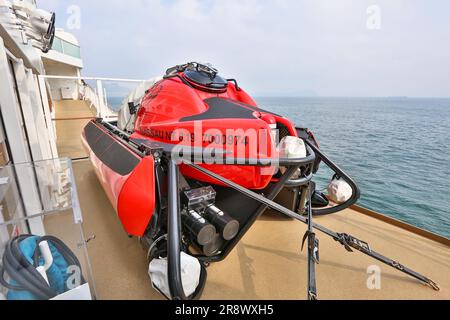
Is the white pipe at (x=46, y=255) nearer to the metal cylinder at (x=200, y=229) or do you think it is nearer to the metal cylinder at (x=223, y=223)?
the metal cylinder at (x=200, y=229)

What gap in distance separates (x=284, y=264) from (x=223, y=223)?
2.24 ft

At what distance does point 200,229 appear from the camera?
3.94ft

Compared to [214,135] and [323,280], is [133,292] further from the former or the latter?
[323,280]

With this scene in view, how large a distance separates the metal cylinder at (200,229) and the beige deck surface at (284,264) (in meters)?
0.39

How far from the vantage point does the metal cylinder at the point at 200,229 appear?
3.95ft

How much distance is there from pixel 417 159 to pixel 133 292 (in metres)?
8.51

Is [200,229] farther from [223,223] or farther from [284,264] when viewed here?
[284,264]

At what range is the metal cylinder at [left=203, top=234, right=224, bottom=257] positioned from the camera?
130 centimetres

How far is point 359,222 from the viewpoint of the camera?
217cm

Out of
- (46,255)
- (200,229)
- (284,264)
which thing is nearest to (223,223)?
(200,229)

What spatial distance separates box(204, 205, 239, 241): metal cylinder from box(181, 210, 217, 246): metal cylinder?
1.6 inches
